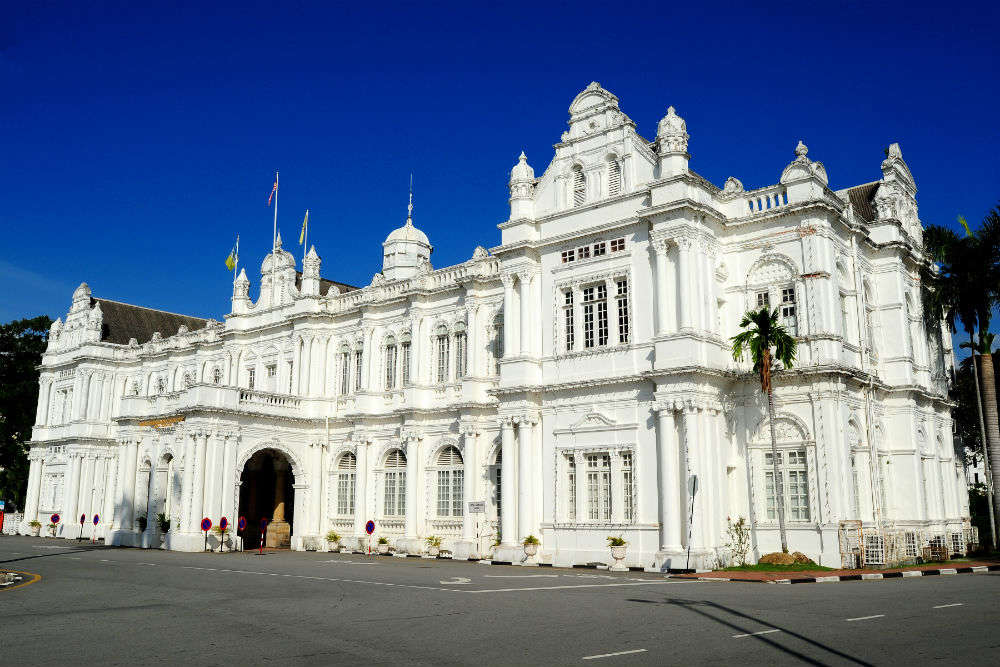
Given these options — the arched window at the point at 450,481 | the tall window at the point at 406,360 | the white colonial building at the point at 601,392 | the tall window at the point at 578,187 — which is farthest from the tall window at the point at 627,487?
the tall window at the point at 406,360

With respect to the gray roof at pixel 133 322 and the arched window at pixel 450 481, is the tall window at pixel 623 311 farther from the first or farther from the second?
the gray roof at pixel 133 322

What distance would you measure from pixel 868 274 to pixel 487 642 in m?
24.1

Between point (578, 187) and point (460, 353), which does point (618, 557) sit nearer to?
point (460, 353)

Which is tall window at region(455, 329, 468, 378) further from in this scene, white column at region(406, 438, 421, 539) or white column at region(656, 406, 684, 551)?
white column at region(656, 406, 684, 551)

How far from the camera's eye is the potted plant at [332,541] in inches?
1449

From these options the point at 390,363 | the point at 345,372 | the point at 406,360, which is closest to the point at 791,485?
the point at 406,360

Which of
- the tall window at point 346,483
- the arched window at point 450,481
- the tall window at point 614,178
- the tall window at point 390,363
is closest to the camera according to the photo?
the tall window at point 614,178

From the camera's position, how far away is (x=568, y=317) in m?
→ 29.9

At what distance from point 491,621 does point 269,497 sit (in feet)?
103

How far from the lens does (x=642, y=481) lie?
26500mm

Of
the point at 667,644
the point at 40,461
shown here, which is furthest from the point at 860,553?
the point at 40,461

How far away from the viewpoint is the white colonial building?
25.7 m

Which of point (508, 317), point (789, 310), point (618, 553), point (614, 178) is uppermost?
point (614, 178)

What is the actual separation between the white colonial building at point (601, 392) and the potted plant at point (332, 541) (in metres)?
0.87
